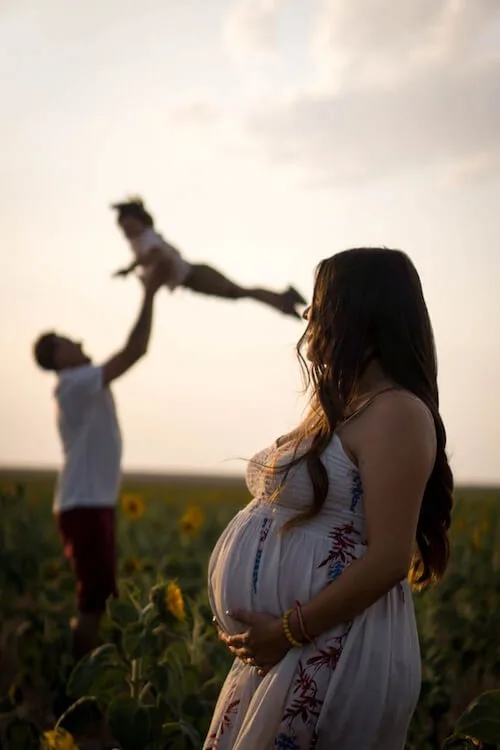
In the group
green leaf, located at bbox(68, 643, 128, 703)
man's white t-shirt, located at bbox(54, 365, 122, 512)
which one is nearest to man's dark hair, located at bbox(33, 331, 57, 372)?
man's white t-shirt, located at bbox(54, 365, 122, 512)

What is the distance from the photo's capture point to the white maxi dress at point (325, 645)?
2.26m

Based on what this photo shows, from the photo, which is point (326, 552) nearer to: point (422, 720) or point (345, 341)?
point (345, 341)

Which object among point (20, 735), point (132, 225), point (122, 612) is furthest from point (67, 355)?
point (20, 735)

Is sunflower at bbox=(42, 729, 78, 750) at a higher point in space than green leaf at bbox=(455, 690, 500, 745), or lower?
lower

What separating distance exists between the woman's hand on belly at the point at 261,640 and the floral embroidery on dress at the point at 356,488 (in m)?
0.27

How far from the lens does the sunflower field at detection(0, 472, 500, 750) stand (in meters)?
3.25

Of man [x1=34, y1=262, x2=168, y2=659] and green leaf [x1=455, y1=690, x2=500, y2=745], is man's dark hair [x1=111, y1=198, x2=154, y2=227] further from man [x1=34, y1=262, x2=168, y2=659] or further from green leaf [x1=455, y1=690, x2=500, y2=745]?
green leaf [x1=455, y1=690, x2=500, y2=745]

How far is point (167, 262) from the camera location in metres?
4.56

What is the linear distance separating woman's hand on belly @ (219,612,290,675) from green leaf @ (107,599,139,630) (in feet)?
4.79

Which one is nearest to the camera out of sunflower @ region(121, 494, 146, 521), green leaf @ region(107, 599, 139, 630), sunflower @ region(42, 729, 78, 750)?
sunflower @ region(42, 729, 78, 750)

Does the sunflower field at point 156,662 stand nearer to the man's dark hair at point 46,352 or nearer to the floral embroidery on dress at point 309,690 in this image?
the floral embroidery on dress at point 309,690

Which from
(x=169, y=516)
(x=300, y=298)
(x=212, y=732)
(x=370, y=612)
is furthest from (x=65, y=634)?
(x=169, y=516)

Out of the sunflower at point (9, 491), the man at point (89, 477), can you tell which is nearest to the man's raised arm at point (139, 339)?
the man at point (89, 477)

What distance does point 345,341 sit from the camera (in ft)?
7.47
